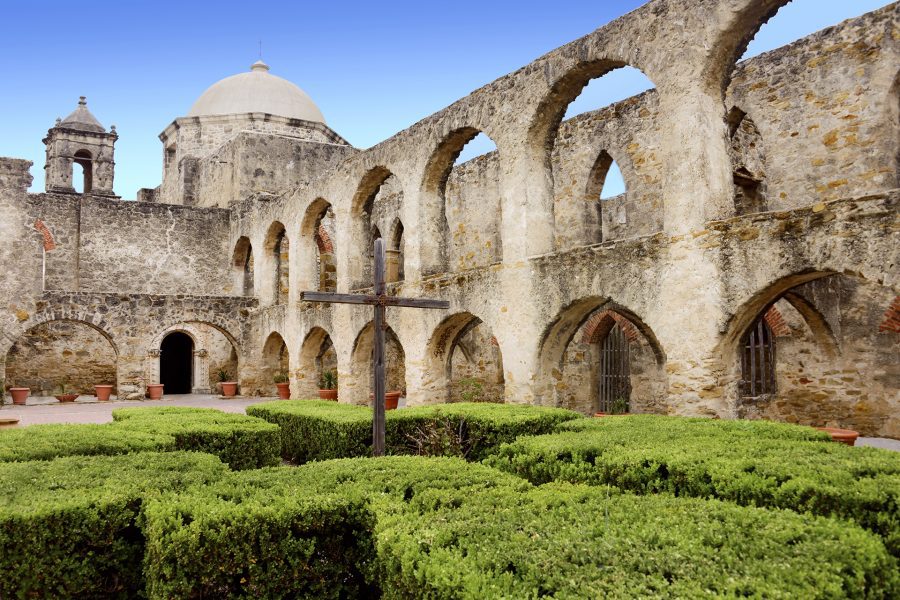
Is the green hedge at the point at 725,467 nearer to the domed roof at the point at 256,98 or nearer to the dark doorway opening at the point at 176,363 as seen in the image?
the dark doorway opening at the point at 176,363

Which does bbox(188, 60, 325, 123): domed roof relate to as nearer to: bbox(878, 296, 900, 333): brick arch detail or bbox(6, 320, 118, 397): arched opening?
bbox(6, 320, 118, 397): arched opening

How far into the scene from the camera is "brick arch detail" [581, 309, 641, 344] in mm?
13883

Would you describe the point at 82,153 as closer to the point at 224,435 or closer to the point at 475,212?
the point at 475,212

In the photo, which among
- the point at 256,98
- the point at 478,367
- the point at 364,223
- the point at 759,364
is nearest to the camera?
the point at 759,364

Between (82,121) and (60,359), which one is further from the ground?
(82,121)

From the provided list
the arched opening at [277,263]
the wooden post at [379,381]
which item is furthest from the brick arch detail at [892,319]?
the arched opening at [277,263]

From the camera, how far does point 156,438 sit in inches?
261

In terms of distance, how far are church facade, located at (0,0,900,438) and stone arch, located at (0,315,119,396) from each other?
54 millimetres

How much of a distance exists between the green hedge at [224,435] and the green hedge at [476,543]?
9.00 feet

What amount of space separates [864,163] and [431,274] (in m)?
7.03

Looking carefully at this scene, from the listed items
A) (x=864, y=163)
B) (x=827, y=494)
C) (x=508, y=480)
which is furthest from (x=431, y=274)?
(x=827, y=494)

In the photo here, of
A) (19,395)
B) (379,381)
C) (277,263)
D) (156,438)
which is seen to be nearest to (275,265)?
(277,263)

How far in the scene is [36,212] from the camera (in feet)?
62.4

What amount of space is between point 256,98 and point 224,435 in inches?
806
